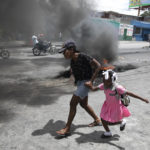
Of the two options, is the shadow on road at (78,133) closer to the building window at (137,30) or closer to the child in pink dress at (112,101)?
the child in pink dress at (112,101)

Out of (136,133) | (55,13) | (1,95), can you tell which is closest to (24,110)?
(1,95)

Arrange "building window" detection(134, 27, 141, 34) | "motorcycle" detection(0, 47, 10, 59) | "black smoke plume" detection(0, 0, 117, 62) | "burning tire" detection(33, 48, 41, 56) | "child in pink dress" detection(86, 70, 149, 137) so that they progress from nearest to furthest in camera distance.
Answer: "child in pink dress" detection(86, 70, 149, 137), "black smoke plume" detection(0, 0, 117, 62), "motorcycle" detection(0, 47, 10, 59), "burning tire" detection(33, 48, 41, 56), "building window" detection(134, 27, 141, 34)

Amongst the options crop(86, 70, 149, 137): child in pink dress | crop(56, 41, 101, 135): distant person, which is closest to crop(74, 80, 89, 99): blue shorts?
crop(56, 41, 101, 135): distant person

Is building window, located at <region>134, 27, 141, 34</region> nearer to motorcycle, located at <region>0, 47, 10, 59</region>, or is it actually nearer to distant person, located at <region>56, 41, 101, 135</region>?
motorcycle, located at <region>0, 47, 10, 59</region>

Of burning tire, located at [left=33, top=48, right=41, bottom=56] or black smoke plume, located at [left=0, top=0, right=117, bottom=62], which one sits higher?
black smoke plume, located at [left=0, top=0, right=117, bottom=62]

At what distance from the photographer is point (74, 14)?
25.7 ft

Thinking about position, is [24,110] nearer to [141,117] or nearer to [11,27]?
[141,117]

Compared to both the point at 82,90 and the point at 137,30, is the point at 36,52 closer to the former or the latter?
the point at 82,90

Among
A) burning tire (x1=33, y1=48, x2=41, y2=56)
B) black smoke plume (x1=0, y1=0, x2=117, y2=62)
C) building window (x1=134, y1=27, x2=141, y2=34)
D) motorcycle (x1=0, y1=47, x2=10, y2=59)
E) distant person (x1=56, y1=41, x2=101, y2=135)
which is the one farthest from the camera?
building window (x1=134, y1=27, x2=141, y2=34)

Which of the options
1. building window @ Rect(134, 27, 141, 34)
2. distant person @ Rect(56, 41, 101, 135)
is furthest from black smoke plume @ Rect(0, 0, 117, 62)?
building window @ Rect(134, 27, 141, 34)

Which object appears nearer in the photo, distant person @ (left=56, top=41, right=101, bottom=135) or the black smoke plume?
distant person @ (left=56, top=41, right=101, bottom=135)

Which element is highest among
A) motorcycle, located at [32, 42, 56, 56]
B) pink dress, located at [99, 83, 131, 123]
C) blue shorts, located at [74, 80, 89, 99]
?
motorcycle, located at [32, 42, 56, 56]

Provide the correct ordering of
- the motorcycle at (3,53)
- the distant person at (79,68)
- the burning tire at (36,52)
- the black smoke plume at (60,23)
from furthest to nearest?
the burning tire at (36,52), the motorcycle at (3,53), the black smoke plume at (60,23), the distant person at (79,68)

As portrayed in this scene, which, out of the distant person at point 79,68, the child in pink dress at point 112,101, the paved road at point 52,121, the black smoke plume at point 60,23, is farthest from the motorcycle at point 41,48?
the child in pink dress at point 112,101
